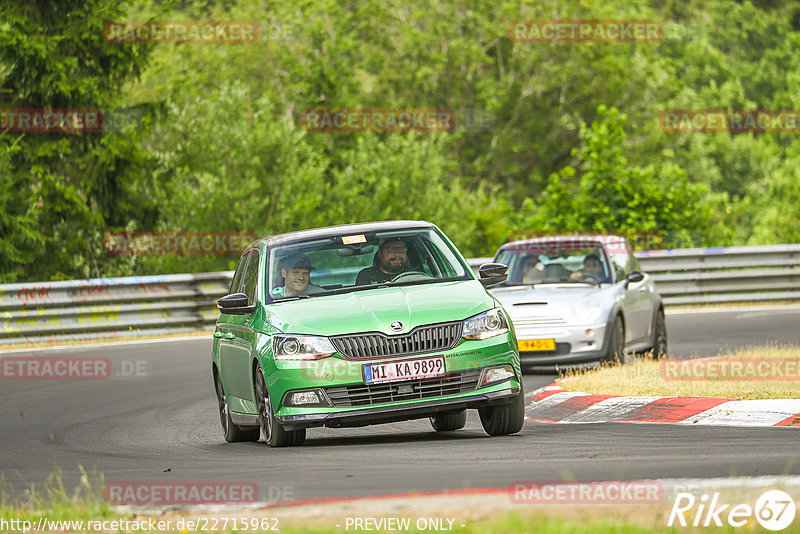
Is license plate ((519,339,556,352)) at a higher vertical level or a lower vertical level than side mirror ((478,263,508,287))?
lower

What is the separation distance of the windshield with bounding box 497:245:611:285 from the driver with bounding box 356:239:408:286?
6.10 meters

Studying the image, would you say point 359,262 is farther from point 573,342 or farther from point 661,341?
point 661,341

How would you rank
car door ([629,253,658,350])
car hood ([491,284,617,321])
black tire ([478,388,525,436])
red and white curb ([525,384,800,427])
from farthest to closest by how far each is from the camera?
car door ([629,253,658,350]) < car hood ([491,284,617,321]) < red and white curb ([525,384,800,427]) < black tire ([478,388,525,436])

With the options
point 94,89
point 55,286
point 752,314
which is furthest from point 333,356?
point 94,89

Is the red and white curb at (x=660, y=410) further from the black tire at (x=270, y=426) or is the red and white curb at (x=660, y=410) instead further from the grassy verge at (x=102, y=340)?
the grassy verge at (x=102, y=340)

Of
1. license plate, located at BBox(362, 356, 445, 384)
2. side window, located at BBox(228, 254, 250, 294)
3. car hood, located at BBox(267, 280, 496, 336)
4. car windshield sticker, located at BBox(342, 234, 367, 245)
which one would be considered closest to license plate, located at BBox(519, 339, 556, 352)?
side window, located at BBox(228, 254, 250, 294)

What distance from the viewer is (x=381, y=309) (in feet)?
30.3

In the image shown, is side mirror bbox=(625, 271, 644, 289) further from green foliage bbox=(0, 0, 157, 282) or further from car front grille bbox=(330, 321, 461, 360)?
green foliage bbox=(0, 0, 157, 282)

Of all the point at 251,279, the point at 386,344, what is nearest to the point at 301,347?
the point at 386,344

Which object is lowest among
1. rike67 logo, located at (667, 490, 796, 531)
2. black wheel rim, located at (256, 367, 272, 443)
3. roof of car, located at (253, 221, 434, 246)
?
black wheel rim, located at (256, 367, 272, 443)

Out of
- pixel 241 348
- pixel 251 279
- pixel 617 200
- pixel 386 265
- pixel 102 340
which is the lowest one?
pixel 102 340

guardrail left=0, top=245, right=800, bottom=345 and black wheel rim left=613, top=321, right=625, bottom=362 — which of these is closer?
black wheel rim left=613, top=321, right=625, bottom=362

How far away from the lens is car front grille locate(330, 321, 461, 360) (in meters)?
9.03

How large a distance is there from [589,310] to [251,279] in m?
5.46
